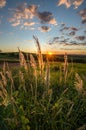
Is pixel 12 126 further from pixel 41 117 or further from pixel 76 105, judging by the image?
pixel 76 105

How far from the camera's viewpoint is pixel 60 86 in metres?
5.52

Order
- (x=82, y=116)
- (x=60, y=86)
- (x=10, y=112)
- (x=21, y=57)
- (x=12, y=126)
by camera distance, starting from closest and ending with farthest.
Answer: (x=12, y=126) → (x=10, y=112) → (x=82, y=116) → (x=21, y=57) → (x=60, y=86)

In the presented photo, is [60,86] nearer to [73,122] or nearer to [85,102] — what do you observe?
[85,102]

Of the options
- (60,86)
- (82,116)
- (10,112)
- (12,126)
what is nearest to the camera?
(12,126)

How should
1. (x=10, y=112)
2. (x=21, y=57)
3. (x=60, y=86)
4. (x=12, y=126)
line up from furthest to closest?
(x=60, y=86)
(x=21, y=57)
(x=10, y=112)
(x=12, y=126)

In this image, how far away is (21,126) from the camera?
3865 mm

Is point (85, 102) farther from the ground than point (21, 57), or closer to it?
closer to it

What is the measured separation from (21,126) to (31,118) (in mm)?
396

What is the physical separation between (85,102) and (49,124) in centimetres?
116

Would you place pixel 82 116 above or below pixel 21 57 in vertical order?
below

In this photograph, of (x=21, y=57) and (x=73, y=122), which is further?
(x=21, y=57)

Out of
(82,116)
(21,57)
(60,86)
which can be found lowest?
(82,116)

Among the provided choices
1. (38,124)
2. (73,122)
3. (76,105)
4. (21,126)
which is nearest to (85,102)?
(76,105)

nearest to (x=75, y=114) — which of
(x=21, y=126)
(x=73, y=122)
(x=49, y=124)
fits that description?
(x=73, y=122)
